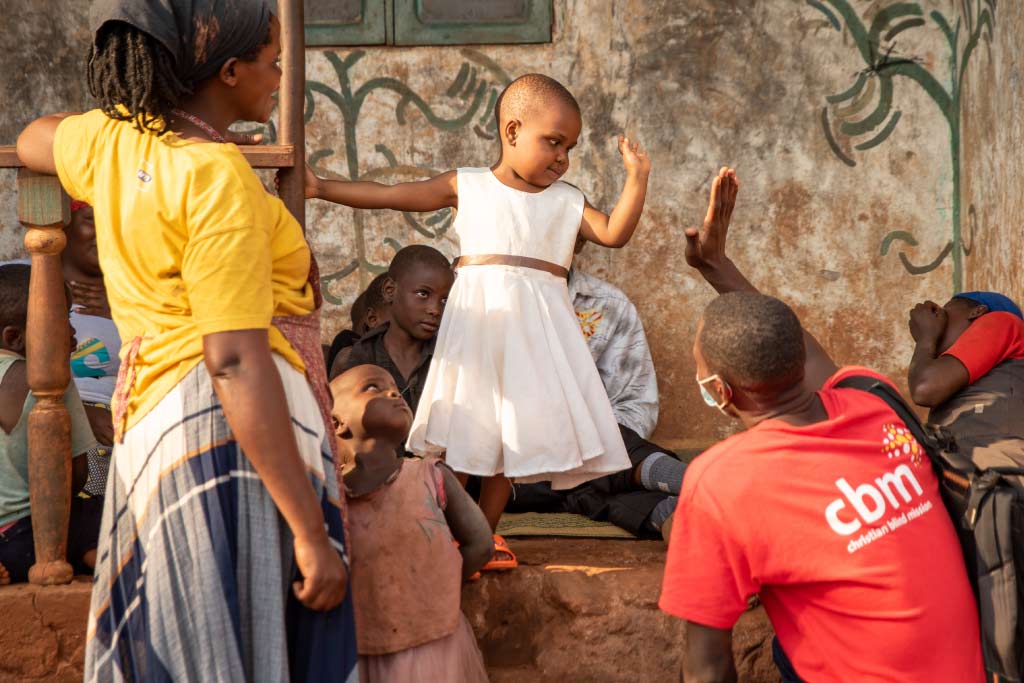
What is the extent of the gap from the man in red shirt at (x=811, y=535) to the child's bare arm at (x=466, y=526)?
77 cm

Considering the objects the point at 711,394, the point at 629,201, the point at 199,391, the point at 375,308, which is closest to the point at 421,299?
the point at 375,308

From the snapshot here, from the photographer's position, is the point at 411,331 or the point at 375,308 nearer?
the point at 411,331

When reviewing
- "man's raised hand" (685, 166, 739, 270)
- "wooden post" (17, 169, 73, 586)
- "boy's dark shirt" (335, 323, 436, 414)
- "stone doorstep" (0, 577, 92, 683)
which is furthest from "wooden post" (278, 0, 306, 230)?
"boy's dark shirt" (335, 323, 436, 414)

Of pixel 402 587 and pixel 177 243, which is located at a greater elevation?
pixel 177 243

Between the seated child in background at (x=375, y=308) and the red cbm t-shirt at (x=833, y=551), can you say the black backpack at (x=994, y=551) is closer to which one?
the red cbm t-shirt at (x=833, y=551)

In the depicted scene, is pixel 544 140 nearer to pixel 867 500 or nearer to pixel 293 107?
pixel 293 107

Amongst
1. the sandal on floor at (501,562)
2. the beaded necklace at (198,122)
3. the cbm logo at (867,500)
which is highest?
the beaded necklace at (198,122)

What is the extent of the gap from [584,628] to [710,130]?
9.80 ft

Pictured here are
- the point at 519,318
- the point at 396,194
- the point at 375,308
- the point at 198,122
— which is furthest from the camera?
the point at 375,308

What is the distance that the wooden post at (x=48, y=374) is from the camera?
2.89 meters

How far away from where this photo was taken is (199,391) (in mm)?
2092

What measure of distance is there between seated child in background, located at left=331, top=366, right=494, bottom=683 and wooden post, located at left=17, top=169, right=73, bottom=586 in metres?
0.73

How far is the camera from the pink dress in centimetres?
272

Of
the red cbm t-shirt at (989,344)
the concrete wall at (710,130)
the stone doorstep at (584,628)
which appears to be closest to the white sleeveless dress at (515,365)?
the stone doorstep at (584,628)
